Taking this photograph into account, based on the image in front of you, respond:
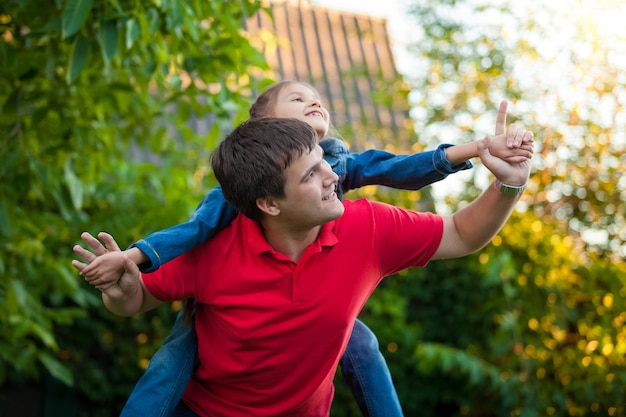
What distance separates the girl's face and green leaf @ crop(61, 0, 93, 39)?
0.71 meters

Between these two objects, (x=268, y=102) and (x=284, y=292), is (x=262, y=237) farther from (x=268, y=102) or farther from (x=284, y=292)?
(x=268, y=102)

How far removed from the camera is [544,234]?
16.1ft

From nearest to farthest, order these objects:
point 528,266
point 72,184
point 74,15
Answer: point 74,15, point 72,184, point 528,266

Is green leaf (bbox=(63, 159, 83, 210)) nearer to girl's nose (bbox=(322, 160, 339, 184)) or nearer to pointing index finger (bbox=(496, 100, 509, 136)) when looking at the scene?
girl's nose (bbox=(322, 160, 339, 184))

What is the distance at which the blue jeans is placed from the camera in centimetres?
219

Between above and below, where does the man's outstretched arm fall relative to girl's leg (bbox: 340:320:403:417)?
above

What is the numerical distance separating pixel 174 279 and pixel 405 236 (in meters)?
0.62

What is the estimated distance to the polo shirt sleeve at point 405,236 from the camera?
2145 millimetres

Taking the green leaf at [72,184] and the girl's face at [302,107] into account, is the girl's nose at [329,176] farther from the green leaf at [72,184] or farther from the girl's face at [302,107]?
the green leaf at [72,184]

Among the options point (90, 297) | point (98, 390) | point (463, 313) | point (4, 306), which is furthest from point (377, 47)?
point (4, 306)

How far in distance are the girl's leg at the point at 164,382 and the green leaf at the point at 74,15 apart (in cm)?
102

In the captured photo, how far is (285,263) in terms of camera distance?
212cm

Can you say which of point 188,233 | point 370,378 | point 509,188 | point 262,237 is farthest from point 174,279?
point 509,188

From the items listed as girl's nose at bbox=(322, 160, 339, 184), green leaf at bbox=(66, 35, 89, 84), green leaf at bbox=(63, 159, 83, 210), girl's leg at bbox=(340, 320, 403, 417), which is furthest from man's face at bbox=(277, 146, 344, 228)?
green leaf at bbox=(63, 159, 83, 210)
